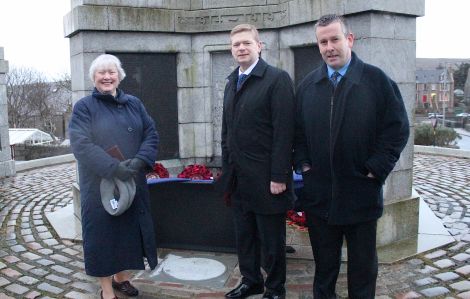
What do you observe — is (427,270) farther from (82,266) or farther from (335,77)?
(82,266)

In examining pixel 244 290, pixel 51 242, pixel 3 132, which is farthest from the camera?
pixel 3 132

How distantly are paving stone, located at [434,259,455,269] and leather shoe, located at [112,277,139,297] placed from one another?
9.81ft

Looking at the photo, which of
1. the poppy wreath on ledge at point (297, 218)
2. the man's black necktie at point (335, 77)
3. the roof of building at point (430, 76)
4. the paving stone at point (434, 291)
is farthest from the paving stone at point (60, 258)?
the roof of building at point (430, 76)

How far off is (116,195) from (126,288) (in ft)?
3.24

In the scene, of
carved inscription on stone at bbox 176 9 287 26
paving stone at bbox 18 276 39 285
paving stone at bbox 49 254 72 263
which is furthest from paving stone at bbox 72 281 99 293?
carved inscription on stone at bbox 176 9 287 26

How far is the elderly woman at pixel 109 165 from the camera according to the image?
12.2 ft

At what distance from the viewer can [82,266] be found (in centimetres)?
497

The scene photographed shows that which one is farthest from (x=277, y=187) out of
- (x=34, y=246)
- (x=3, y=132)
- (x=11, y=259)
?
(x=3, y=132)

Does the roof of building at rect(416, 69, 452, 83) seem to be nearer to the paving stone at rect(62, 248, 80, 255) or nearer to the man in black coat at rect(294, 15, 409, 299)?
the paving stone at rect(62, 248, 80, 255)

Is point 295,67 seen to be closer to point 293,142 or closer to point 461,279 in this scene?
point 293,142

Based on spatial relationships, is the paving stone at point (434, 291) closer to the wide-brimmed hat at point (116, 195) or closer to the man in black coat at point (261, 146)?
the man in black coat at point (261, 146)

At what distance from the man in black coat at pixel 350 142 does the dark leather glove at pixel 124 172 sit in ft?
4.42

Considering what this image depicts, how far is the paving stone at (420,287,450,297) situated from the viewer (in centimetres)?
414

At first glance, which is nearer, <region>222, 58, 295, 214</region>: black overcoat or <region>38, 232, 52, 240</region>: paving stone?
<region>222, 58, 295, 214</region>: black overcoat
